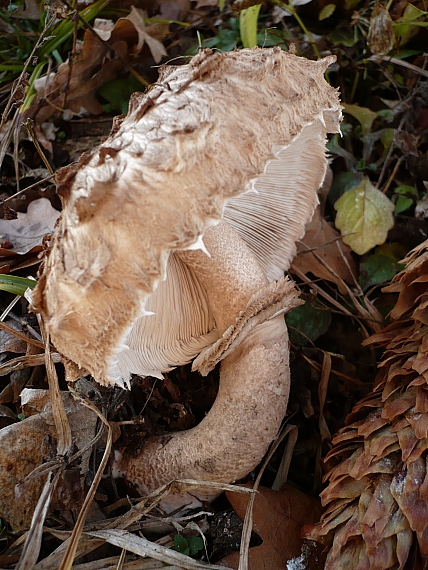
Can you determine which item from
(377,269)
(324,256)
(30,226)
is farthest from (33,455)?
(377,269)

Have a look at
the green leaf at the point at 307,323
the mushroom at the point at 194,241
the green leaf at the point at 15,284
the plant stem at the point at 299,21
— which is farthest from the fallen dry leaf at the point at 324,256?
the green leaf at the point at 15,284

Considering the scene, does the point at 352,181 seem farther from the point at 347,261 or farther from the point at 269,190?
the point at 269,190

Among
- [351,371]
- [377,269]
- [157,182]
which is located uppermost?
[157,182]

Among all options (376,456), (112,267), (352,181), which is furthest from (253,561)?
(352,181)

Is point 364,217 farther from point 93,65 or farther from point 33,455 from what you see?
point 33,455

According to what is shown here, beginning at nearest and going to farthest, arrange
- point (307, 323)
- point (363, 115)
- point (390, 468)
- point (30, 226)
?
point (390, 468), point (307, 323), point (30, 226), point (363, 115)
